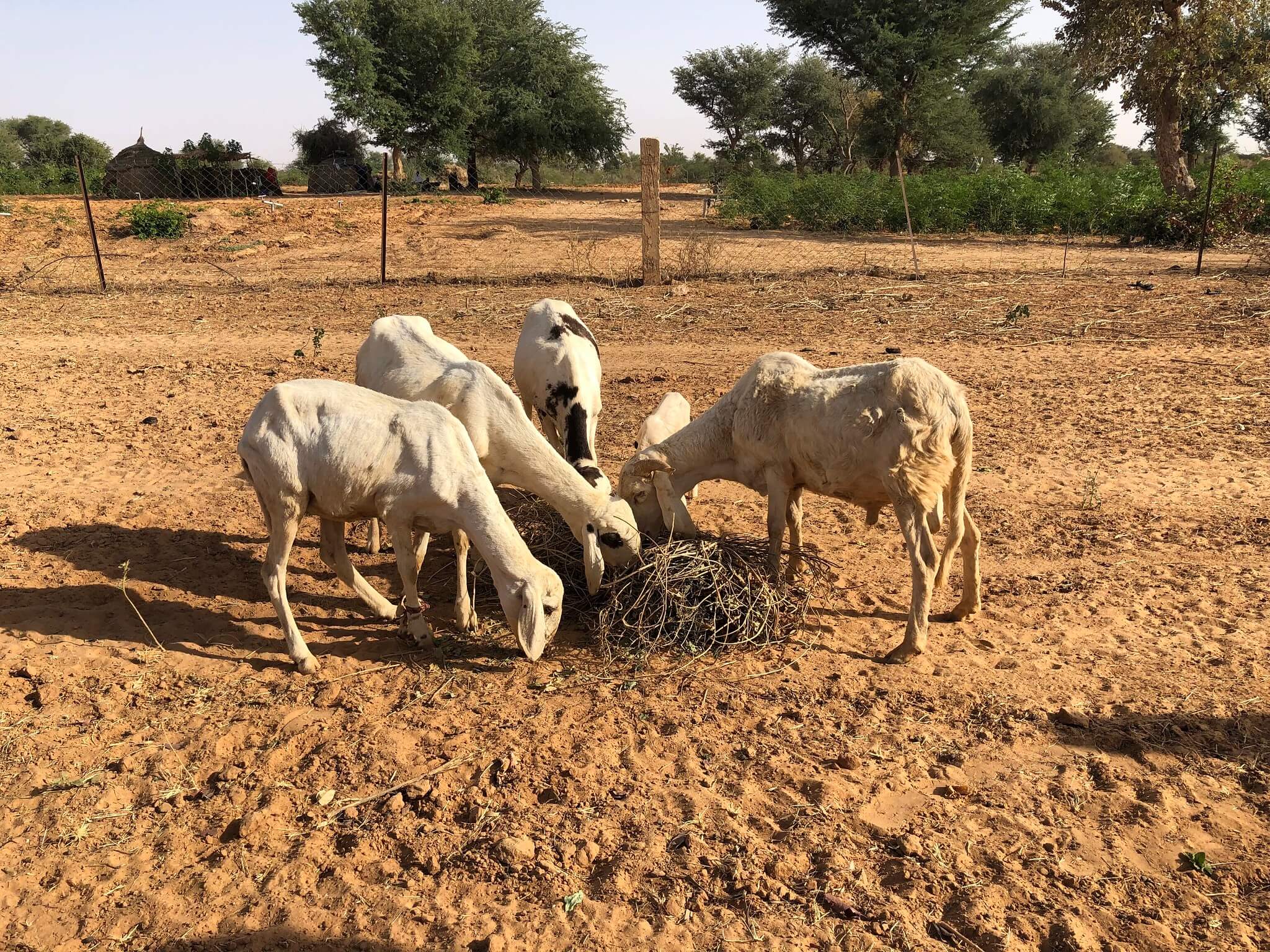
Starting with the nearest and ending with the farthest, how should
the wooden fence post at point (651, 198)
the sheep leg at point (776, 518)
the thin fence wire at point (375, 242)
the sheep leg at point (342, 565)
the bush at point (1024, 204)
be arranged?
the sheep leg at point (342, 565) < the sheep leg at point (776, 518) < the wooden fence post at point (651, 198) < the thin fence wire at point (375, 242) < the bush at point (1024, 204)

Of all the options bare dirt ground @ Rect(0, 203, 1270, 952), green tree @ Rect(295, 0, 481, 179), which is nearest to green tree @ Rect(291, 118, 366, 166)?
green tree @ Rect(295, 0, 481, 179)

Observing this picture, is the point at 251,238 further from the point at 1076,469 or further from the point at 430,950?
the point at 430,950

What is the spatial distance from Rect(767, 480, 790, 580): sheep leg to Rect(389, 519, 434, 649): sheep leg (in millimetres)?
2206

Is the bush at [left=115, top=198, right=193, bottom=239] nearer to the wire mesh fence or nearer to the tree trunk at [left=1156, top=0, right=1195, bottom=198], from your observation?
the wire mesh fence

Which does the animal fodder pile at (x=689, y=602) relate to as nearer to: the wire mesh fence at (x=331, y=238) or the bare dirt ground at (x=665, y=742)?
the bare dirt ground at (x=665, y=742)

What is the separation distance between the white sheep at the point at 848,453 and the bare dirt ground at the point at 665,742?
0.60 metres

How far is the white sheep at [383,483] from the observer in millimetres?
5055

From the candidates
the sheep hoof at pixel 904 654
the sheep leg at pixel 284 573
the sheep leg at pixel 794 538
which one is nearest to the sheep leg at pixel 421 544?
the sheep leg at pixel 284 573

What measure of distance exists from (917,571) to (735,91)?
163ft

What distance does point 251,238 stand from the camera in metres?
23.1

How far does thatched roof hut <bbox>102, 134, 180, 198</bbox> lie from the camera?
32344 mm

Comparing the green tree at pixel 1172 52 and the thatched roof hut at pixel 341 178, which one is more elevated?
the green tree at pixel 1172 52

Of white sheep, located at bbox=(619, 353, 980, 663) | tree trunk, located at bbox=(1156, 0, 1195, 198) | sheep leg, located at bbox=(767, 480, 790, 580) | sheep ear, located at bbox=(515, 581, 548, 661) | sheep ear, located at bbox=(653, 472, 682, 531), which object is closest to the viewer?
sheep ear, located at bbox=(515, 581, 548, 661)

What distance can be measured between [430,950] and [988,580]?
437cm
